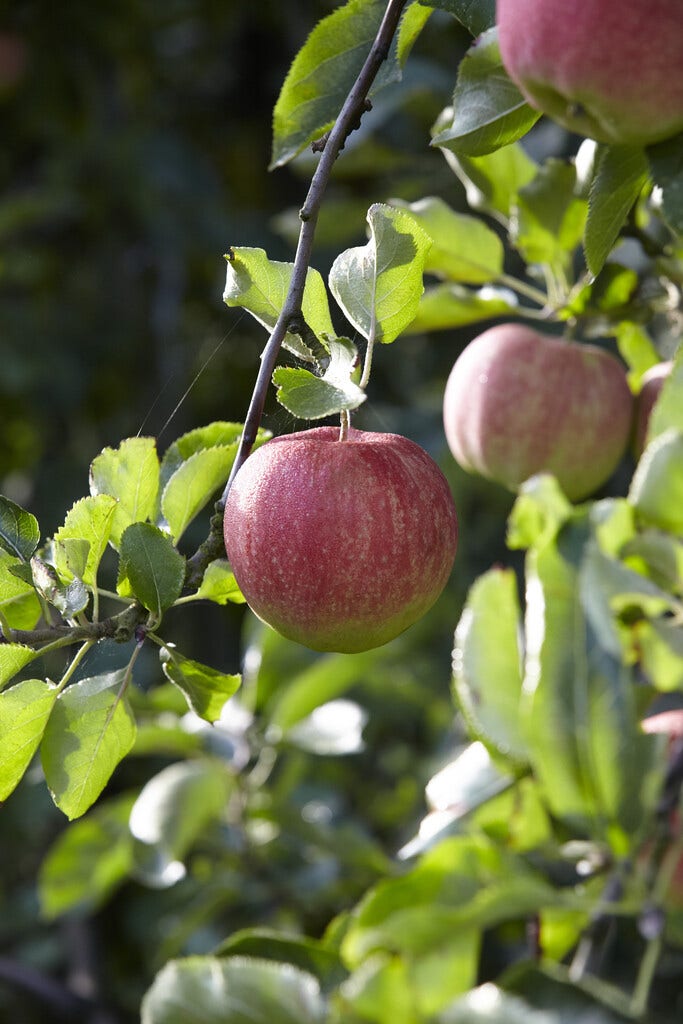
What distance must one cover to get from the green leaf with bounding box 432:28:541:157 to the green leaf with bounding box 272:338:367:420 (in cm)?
16

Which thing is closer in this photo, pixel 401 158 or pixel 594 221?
pixel 594 221

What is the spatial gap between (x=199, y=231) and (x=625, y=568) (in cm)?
181

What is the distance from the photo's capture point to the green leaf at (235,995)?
59 centimetres

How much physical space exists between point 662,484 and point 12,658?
1.04ft

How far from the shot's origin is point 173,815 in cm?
124

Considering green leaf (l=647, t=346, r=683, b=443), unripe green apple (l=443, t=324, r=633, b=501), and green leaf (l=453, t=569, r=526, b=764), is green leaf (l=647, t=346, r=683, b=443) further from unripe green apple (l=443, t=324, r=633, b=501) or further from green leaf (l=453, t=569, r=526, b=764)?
unripe green apple (l=443, t=324, r=633, b=501)

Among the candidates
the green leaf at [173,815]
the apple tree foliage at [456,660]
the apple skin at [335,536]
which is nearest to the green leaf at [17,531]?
the apple tree foliage at [456,660]

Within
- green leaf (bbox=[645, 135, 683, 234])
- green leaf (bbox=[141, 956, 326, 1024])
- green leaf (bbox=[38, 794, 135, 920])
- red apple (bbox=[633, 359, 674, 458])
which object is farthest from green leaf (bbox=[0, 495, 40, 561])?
green leaf (bbox=[38, 794, 135, 920])

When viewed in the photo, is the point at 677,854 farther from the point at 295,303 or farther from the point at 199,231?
the point at 199,231

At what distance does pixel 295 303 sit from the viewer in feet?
1.84

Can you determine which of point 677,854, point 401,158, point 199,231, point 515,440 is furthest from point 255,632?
point 199,231

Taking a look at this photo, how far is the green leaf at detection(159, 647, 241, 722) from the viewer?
1.98 feet

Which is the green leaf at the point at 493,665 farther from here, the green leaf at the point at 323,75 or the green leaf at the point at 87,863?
the green leaf at the point at 87,863

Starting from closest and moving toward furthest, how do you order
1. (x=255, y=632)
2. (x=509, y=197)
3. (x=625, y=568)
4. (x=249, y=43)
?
1. (x=625, y=568)
2. (x=509, y=197)
3. (x=255, y=632)
4. (x=249, y=43)
